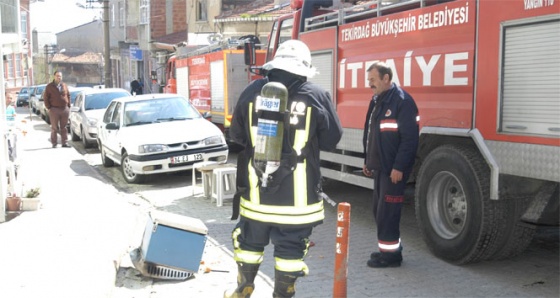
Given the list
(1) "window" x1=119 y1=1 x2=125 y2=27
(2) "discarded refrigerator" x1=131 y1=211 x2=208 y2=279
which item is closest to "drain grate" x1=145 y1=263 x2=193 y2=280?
(2) "discarded refrigerator" x1=131 y1=211 x2=208 y2=279

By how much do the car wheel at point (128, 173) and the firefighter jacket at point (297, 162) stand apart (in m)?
6.88

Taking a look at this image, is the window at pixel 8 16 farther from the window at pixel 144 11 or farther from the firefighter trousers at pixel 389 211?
the window at pixel 144 11

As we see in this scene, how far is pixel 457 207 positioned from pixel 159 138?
6053mm

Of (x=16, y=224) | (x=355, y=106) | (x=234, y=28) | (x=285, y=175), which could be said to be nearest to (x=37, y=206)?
(x=16, y=224)

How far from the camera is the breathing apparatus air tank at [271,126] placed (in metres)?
3.84

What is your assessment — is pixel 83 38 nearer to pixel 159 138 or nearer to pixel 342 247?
pixel 159 138

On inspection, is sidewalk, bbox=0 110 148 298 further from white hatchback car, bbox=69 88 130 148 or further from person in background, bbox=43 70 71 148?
white hatchback car, bbox=69 88 130 148

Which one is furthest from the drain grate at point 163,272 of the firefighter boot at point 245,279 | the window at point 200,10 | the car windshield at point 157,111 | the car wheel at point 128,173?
the window at point 200,10

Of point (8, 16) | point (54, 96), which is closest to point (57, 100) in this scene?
point (54, 96)

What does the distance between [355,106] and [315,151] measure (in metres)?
3.24

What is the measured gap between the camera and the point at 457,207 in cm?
566

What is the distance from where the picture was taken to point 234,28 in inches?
1009

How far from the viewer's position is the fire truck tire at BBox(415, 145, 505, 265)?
205 inches

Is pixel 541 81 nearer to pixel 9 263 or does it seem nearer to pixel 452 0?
pixel 452 0
